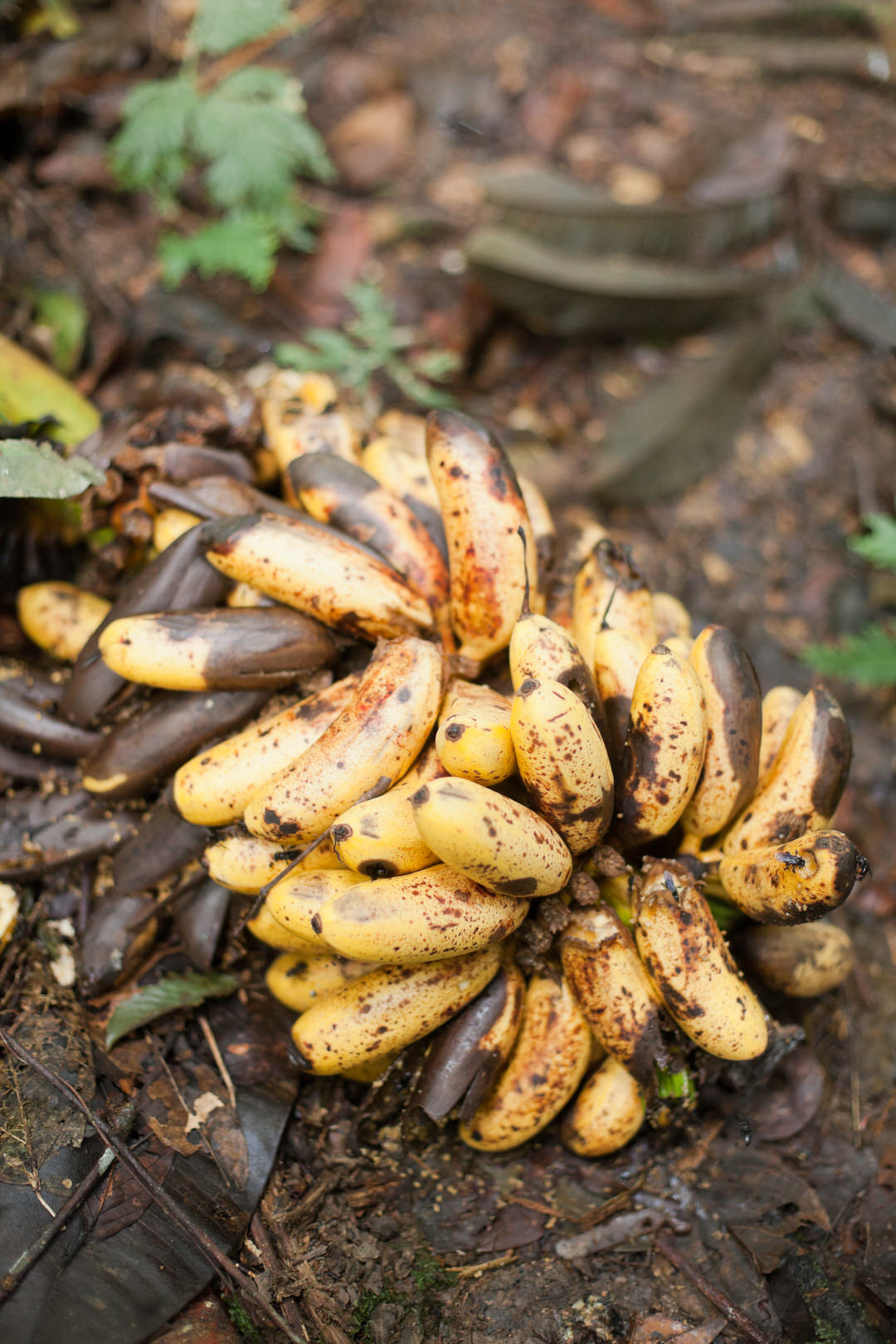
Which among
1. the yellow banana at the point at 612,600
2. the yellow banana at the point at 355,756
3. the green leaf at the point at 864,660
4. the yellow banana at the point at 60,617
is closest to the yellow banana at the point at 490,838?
the yellow banana at the point at 355,756

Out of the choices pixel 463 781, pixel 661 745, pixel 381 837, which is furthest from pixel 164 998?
pixel 661 745

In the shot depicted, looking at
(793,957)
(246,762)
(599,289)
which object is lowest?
(793,957)

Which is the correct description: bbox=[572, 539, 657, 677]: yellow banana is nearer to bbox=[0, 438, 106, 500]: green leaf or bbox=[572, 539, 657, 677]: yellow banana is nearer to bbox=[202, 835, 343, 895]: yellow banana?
bbox=[202, 835, 343, 895]: yellow banana

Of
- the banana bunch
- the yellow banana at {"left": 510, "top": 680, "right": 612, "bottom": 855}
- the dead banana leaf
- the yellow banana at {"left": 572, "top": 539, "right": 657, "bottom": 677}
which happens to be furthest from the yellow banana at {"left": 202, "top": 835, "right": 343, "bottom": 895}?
the dead banana leaf

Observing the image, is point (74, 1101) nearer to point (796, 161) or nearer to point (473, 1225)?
point (473, 1225)

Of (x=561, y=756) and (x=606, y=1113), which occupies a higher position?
(x=561, y=756)

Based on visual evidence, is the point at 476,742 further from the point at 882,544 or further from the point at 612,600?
the point at 882,544

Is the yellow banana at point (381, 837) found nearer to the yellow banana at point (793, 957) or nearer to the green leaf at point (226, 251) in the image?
the yellow banana at point (793, 957)
